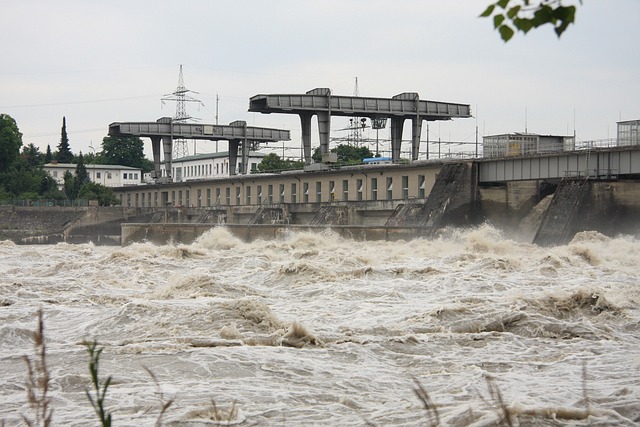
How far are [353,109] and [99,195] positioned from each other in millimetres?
39300

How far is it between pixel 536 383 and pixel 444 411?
1946 mm

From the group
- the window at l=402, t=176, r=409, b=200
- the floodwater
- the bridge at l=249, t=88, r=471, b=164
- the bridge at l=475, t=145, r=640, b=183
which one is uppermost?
the bridge at l=249, t=88, r=471, b=164

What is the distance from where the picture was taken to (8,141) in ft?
307

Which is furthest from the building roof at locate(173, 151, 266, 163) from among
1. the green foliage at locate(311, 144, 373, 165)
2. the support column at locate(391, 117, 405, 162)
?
the support column at locate(391, 117, 405, 162)

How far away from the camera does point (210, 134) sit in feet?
225

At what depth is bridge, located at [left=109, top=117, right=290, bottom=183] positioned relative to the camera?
66.7 m

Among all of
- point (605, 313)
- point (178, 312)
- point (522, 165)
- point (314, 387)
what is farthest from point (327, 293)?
point (522, 165)

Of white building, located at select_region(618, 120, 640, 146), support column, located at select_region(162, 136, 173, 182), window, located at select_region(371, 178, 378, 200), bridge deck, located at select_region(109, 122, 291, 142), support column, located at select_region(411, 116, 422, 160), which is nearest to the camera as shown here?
white building, located at select_region(618, 120, 640, 146)

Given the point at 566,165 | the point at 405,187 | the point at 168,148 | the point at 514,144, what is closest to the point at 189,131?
the point at 168,148

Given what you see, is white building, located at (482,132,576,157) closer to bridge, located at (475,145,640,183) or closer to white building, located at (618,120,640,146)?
bridge, located at (475,145,640,183)

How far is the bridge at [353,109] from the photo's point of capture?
169 feet

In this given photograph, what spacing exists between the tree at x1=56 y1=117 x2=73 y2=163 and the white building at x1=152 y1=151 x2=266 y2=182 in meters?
24.9

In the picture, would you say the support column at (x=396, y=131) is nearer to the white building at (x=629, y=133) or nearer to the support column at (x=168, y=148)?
the support column at (x=168, y=148)

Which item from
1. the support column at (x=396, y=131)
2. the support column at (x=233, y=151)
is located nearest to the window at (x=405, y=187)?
the support column at (x=396, y=131)
